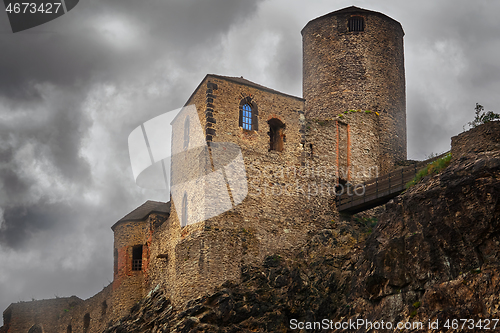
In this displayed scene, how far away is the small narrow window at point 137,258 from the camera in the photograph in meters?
30.4

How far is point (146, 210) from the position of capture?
32000mm

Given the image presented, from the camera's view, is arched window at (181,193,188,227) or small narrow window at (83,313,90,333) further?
small narrow window at (83,313,90,333)

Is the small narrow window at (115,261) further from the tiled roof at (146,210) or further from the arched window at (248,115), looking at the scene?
the arched window at (248,115)

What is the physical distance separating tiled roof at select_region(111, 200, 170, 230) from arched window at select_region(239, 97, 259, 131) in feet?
20.9

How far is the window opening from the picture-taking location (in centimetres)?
2803

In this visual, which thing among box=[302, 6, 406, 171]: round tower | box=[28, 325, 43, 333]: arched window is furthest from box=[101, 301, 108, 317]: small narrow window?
box=[302, 6, 406, 171]: round tower

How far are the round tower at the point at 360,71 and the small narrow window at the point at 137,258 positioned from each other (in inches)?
436

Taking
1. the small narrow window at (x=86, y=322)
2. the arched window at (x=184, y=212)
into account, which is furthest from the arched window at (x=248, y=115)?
the small narrow window at (x=86, y=322)

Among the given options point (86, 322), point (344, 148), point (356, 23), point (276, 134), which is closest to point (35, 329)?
point (86, 322)

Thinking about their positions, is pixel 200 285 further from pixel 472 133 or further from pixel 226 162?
pixel 472 133

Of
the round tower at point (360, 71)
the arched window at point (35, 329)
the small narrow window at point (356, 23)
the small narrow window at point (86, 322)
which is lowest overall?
the arched window at point (35, 329)

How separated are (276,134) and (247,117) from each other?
1734 millimetres

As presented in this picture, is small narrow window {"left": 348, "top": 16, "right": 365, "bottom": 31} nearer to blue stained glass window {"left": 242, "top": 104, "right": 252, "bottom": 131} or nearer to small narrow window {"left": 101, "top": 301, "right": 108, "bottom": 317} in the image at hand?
blue stained glass window {"left": 242, "top": 104, "right": 252, "bottom": 131}

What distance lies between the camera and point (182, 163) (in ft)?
92.5
